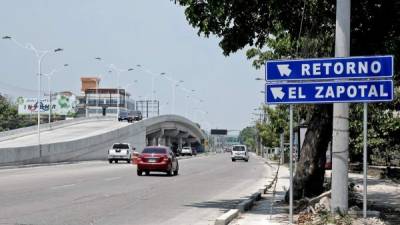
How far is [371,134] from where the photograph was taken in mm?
34438

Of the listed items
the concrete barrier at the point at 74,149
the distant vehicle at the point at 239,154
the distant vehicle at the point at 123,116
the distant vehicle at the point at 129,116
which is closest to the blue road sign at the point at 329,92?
the concrete barrier at the point at 74,149

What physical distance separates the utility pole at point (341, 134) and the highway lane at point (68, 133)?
5791 cm

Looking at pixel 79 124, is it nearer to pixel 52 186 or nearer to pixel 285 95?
pixel 52 186

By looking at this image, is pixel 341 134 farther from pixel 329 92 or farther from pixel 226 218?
pixel 226 218

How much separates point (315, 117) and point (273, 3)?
3.07m

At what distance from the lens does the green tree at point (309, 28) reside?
611 inches

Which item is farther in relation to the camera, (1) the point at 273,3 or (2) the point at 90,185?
(2) the point at 90,185

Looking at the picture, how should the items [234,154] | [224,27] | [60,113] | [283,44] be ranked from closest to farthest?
[224,27] → [283,44] → [234,154] → [60,113]

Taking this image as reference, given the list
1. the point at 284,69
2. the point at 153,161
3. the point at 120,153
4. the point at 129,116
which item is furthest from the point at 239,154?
the point at 284,69

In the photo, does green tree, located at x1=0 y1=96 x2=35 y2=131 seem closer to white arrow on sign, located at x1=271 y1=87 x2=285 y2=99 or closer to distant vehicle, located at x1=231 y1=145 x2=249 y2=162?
distant vehicle, located at x1=231 y1=145 x2=249 y2=162

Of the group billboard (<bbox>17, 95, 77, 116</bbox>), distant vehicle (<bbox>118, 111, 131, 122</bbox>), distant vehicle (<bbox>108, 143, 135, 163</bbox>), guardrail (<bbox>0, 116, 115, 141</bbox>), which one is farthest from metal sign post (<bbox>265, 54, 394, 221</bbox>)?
billboard (<bbox>17, 95, 77, 116</bbox>)

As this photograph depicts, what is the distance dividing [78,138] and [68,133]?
12158 millimetres

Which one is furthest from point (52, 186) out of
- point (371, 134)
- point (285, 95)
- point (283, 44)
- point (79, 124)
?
point (79, 124)

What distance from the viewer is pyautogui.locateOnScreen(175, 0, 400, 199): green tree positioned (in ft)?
50.9
